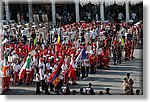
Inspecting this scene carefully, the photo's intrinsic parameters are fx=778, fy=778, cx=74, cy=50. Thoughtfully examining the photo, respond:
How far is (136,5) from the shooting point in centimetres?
991

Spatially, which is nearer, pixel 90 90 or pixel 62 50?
pixel 90 90

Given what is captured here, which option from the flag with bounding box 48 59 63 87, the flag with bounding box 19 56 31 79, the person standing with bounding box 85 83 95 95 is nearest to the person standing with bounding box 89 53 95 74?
the person standing with bounding box 85 83 95 95

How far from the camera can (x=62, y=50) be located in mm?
10102

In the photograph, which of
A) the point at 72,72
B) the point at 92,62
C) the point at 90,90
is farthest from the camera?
the point at 92,62

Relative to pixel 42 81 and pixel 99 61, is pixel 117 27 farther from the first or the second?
pixel 42 81

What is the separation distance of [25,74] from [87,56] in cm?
84

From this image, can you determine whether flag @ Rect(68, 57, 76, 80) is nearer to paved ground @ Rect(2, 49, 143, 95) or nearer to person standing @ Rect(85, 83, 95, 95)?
paved ground @ Rect(2, 49, 143, 95)

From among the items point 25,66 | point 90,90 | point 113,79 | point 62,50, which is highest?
point 62,50

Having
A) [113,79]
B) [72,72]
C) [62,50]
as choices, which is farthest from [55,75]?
[113,79]

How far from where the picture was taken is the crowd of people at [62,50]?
1007cm

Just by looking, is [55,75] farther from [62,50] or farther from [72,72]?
[62,50]

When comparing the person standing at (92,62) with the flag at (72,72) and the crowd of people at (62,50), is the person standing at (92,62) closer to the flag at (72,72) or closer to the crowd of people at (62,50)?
the crowd of people at (62,50)

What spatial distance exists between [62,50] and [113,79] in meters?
0.76

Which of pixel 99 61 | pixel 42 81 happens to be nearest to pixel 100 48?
pixel 99 61
